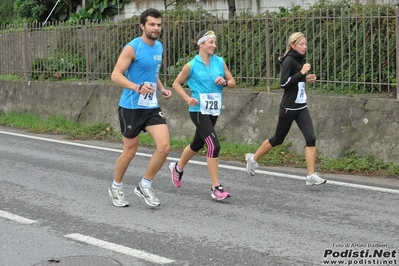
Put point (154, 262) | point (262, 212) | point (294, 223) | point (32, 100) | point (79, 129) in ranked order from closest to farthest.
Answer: point (154, 262) → point (294, 223) → point (262, 212) → point (79, 129) → point (32, 100)

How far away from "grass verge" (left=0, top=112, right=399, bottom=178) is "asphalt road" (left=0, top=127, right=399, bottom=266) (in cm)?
42

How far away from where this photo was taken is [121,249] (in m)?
6.68

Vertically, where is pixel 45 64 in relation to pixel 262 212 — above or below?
above

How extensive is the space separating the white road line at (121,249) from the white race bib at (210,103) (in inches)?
91.3

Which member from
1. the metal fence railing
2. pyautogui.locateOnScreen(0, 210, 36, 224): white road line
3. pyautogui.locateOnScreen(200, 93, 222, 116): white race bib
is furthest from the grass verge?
pyautogui.locateOnScreen(0, 210, 36, 224): white road line

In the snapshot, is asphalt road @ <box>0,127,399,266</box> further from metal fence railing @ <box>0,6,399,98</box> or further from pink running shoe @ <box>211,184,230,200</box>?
metal fence railing @ <box>0,6,399,98</box>

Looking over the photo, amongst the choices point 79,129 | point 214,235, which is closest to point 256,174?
point 214,235

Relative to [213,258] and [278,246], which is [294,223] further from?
[213,258]

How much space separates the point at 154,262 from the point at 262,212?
6.55 ft

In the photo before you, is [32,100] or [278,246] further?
[32,100]

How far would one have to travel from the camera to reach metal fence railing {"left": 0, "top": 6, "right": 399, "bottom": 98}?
1155cm

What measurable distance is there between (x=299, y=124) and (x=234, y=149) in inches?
101

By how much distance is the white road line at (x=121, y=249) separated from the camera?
6.35 meters

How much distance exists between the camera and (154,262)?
6.27m
